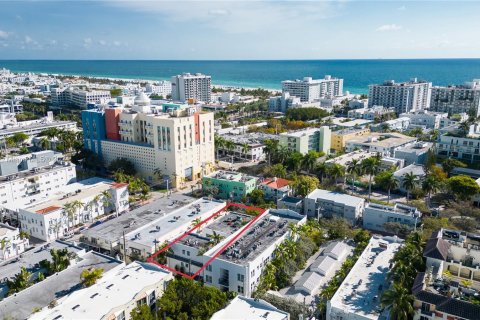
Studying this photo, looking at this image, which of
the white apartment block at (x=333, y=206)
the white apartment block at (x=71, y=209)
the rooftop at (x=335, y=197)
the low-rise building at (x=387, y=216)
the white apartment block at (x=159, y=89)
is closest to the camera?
the low-rise building at (x=387, y=216)

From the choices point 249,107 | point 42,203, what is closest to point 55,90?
point 249,107

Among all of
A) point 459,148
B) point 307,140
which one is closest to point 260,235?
point 307,140

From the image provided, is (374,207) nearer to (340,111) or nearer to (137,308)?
(137,308)

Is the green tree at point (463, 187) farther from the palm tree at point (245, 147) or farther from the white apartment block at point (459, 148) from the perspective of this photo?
the palm tree at point (245, 147)

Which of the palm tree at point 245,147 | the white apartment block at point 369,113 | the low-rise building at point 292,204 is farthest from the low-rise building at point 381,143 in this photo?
the low-rise building at point 292,204

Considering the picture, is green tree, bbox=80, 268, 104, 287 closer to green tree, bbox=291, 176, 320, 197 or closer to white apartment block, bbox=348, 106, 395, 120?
green tree, bbox=291, 176, 320, 197

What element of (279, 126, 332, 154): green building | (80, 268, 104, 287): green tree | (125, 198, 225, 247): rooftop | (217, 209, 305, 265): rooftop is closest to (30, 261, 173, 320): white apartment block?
(80, 268, 104, 287): green tree
